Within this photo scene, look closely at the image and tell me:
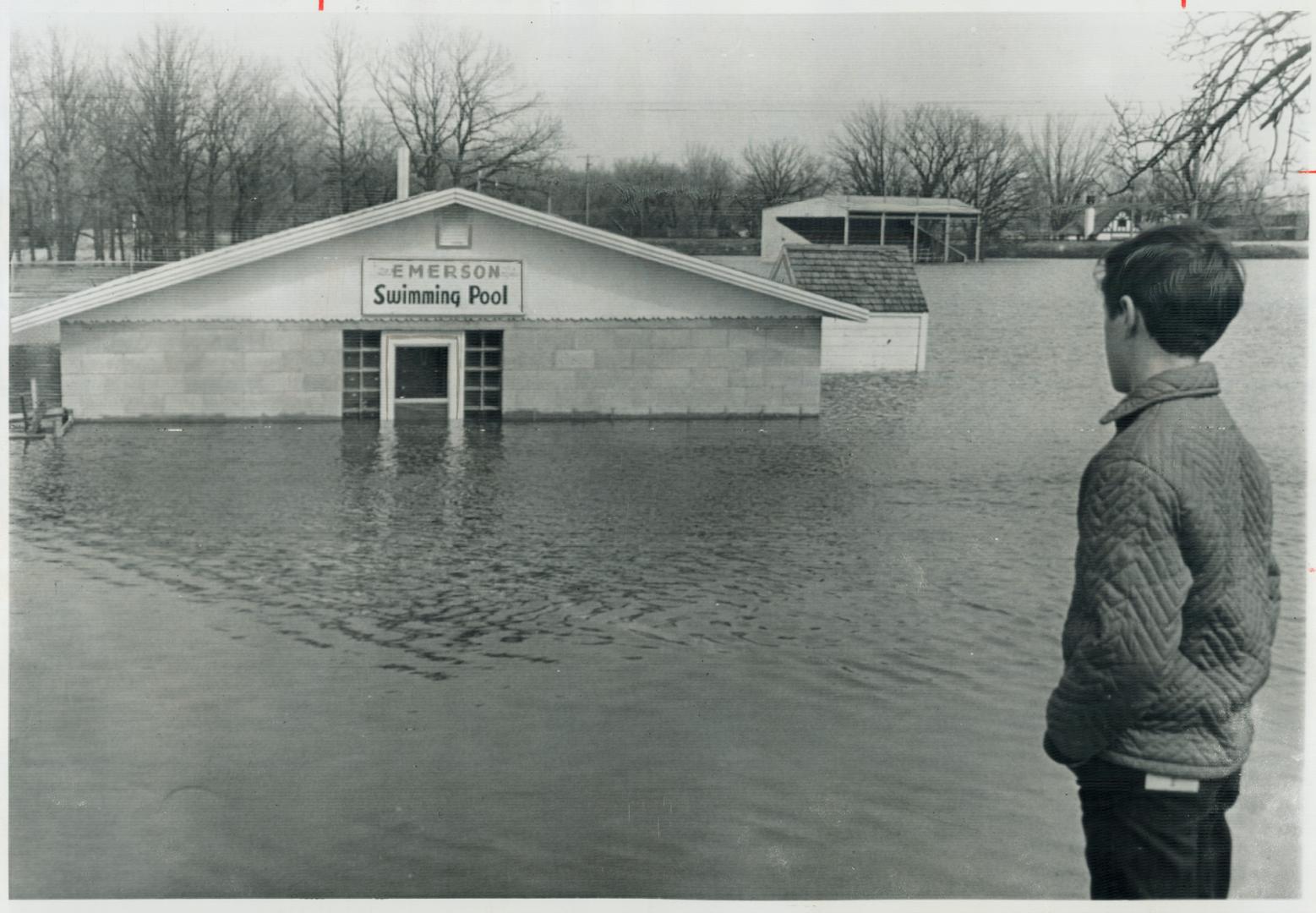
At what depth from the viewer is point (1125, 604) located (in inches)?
97.3

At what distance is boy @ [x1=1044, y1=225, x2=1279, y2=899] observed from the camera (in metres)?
2.48

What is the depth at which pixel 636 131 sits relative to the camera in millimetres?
6840

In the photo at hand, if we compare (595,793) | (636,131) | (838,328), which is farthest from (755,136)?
(838,328)

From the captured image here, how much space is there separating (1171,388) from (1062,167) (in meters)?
5.07

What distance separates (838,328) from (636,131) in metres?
9.21

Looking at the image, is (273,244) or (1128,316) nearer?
(1128,316)

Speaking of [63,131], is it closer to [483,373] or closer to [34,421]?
[34,421]

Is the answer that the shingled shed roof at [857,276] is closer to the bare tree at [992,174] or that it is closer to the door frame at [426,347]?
the door frame at [426,347]

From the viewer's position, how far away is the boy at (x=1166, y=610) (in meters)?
2.48

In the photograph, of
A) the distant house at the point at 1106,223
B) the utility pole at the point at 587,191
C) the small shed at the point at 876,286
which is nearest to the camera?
the distant house at the point at 1106,223

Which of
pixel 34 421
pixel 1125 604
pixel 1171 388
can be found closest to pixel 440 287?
pixel 34 421

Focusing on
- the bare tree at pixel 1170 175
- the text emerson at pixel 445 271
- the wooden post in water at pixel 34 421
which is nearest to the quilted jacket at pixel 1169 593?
the bare tree at pixel 1170 175

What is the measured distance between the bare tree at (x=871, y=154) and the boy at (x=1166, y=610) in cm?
453

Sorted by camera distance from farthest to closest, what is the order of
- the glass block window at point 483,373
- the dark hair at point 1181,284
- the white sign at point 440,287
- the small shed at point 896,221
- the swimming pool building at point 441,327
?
1. the glass block window at point 483,373
2. the white sign at point 440,287
3. the swimming pool building at point 441,327
4. the small shed at point 896,221
5. the dark hair at point 1181,284
